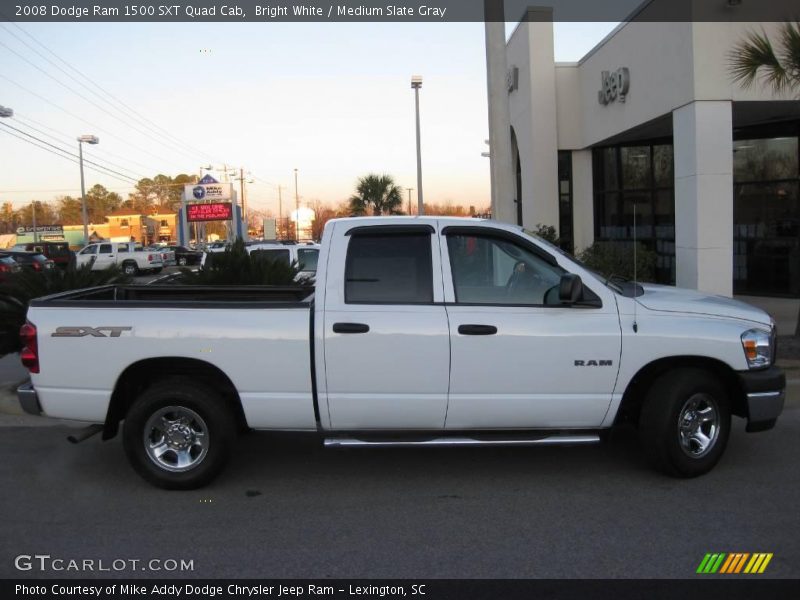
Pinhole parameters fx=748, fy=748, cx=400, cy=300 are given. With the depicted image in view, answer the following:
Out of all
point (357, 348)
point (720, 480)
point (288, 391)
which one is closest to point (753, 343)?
point (720, 480)

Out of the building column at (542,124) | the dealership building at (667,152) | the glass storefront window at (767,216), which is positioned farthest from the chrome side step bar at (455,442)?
the building column at (542,124)

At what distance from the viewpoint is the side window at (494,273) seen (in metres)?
5.32

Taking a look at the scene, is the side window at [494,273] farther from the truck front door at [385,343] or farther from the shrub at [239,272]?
the shrub at [239,272]

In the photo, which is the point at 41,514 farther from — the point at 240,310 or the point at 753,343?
the point at 753,343

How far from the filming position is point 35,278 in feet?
26.8

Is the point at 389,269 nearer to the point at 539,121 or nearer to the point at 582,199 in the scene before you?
the point at 539,121

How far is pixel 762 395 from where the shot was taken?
531 centimetres

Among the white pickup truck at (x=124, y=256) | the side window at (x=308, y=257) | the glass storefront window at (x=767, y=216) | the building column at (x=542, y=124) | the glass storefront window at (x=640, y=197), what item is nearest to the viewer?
the side window at (x=308, y=257)

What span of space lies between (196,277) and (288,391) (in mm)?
5131

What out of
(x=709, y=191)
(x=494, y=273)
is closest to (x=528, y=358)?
(x=494, y=273)

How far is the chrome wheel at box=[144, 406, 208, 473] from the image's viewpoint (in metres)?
5.35

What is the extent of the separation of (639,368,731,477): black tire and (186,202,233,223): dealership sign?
144ft

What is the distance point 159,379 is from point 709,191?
9560mm

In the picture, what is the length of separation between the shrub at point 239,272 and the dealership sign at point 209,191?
38.4 meters
